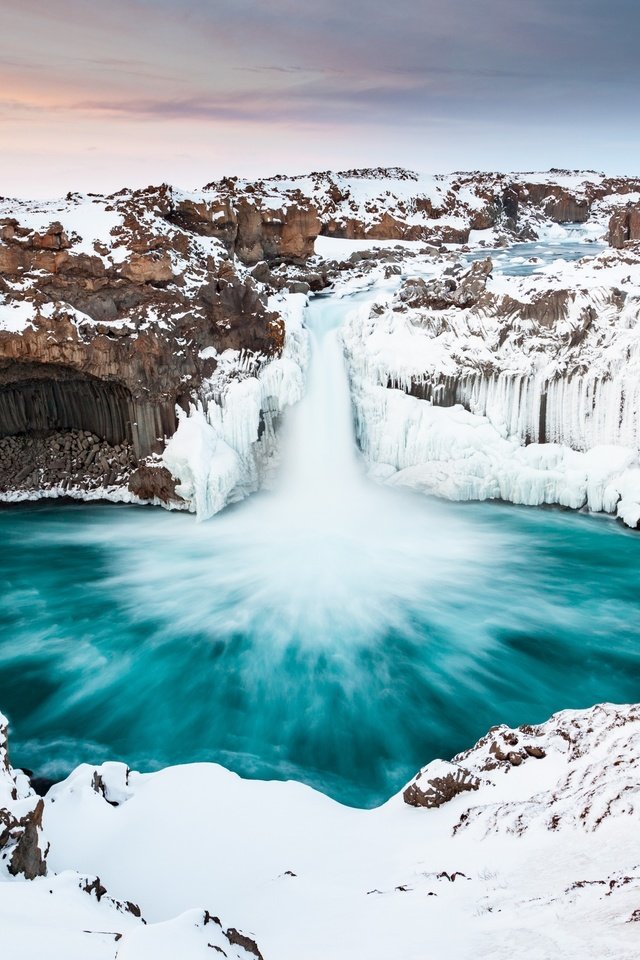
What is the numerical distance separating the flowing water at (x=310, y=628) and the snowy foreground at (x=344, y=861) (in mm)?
2080

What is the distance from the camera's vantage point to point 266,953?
3.90m

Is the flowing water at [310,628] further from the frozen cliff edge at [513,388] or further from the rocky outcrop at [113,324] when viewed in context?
the rocky outcrop at [113,324]

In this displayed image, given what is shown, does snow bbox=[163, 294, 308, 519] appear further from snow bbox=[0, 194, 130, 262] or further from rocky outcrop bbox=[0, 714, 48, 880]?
rocky outcrop bbox=[0, 714, 48, 880]

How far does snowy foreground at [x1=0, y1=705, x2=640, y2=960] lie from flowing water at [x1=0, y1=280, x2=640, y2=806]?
81.9 inches

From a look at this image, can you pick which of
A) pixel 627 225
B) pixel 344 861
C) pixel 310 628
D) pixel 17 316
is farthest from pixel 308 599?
pixel 627 225

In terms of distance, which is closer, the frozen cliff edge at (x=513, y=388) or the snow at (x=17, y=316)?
the frozen cliff edge at (x=513, y=388)

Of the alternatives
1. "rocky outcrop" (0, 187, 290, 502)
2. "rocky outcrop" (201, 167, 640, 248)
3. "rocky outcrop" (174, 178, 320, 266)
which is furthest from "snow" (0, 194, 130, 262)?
"rocky outcrop" (201, 167, 640, 248)

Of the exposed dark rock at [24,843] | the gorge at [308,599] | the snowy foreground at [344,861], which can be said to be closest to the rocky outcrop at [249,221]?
the gorge at [308,599]

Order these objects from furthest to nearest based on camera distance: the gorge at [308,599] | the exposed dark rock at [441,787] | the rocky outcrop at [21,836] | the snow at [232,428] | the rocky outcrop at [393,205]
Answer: the rocky outcrop at [393,205] < the snow at [232,428] < the exposed dark rock at [441,787] < the gorge at [308,599] < the rocky outcrop at [21,836]

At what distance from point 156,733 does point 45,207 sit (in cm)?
1326

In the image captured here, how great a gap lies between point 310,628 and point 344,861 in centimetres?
573

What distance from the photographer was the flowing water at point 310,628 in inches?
345

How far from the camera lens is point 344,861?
5.20 meters

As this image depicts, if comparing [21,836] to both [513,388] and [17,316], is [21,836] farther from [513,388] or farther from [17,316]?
[513,388]
